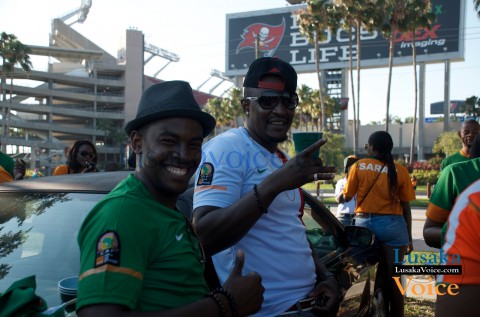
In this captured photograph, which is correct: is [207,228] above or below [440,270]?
above

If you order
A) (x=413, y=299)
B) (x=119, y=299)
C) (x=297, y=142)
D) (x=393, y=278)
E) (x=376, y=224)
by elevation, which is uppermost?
(x=297, y=142)

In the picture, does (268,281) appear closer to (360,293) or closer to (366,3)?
(360,293)

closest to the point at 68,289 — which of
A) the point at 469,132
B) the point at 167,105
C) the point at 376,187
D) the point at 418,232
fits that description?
Answer: the point at 167,105

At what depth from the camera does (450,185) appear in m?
2.21

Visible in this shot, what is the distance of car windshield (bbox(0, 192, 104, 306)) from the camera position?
2.20 meters

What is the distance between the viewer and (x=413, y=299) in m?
5.72

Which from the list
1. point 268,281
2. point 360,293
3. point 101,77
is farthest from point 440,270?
point 101,77

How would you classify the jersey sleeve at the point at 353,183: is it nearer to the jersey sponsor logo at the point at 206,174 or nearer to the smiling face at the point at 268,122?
the smiling face at the point at 268,122

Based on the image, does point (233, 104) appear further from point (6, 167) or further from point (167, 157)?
point (167, 157)

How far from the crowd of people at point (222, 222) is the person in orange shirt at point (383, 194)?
250cm

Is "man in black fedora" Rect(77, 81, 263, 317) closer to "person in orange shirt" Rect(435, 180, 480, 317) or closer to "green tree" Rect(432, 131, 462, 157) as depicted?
"person in orange shirt" Rect(435, 180, 480, 317)

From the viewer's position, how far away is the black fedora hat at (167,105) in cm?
159

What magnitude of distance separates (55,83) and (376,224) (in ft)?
264

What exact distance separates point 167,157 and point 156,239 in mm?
313
